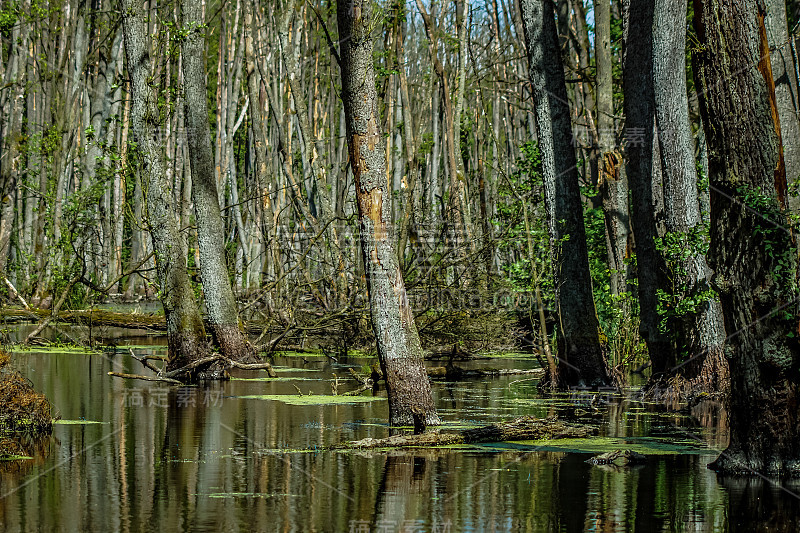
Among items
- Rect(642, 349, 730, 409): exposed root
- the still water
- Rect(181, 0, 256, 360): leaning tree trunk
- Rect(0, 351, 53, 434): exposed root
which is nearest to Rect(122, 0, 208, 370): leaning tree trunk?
Rect(181, 0, 256, 360): leaning tree trunk

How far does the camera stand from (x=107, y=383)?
650 inches

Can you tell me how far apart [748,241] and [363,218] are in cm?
381

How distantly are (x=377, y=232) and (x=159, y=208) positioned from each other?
27.3 ft

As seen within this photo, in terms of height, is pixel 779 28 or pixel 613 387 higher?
pixel 779 28

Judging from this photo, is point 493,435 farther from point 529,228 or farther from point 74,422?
point 529,228

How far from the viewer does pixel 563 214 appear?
1619 centimetres

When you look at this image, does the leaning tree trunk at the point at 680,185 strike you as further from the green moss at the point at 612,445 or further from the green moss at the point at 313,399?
the green moss at the point at 313,399

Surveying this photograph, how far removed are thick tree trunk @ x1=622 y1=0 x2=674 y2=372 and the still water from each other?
2.67 meters

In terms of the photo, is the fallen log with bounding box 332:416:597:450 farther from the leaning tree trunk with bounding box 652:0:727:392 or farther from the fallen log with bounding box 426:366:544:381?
the fallen log with bounding box 426:366:544:381

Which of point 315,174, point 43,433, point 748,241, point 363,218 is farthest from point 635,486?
point 315,174

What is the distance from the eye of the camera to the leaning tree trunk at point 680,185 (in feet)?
47.4

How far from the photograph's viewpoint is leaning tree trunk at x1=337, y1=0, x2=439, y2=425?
10781 millimetres

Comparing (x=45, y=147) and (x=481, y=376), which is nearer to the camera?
(x=481, y=376)

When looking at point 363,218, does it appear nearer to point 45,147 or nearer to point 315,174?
point 315,174
